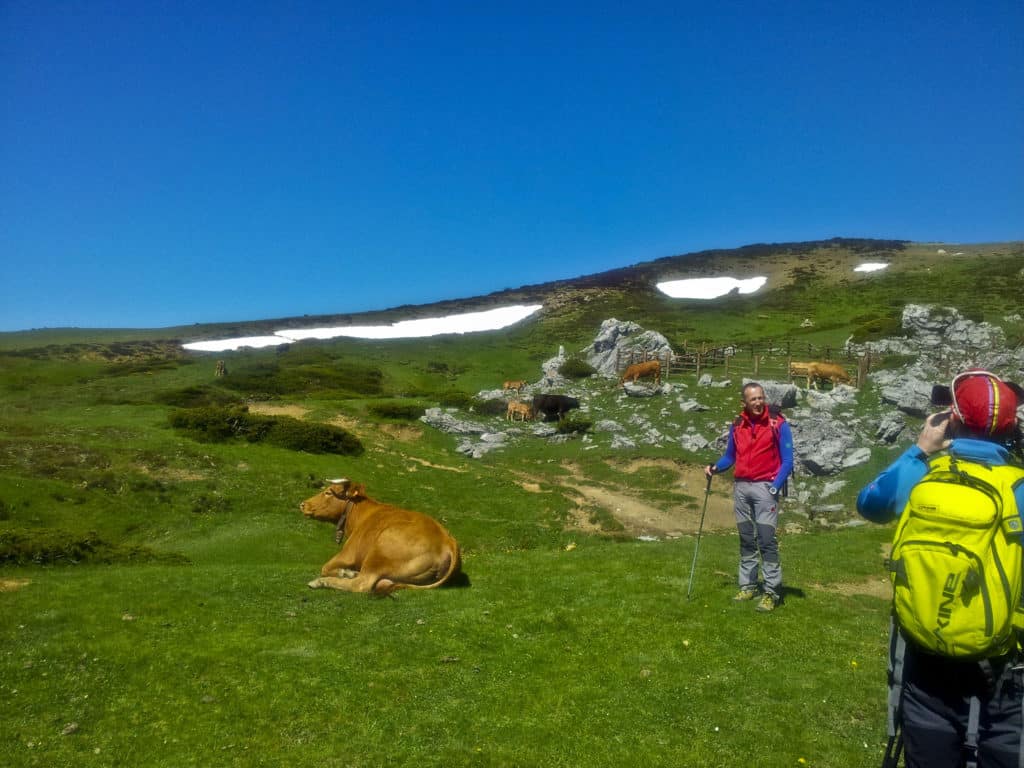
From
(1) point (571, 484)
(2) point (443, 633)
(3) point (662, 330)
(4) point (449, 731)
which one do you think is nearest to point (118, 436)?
(1) point (571, 484)

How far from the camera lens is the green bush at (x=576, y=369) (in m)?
53.6

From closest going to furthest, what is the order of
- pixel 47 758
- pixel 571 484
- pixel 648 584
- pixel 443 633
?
pixel 47 758 < pixel 443 633 < pixel 648 584 < pixel 571 484

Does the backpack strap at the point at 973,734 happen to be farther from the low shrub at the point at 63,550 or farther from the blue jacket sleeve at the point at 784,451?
the low shrub at the point at 63,550

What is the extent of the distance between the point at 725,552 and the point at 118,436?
22404 millimetres

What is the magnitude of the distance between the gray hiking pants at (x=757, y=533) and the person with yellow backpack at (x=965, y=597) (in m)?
5.41

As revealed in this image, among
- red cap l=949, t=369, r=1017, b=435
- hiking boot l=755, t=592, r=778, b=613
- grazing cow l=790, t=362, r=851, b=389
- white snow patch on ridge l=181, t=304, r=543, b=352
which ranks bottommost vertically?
hiking boot l=755, t=592, r=778, b=613

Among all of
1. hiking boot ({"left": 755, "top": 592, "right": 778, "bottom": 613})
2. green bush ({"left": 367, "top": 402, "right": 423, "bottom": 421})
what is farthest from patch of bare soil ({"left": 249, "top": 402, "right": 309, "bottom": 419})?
hiking boot ({"left": 755, "top": 592, "right": 778, "bottom": 613})

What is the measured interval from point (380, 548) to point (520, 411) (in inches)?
1196

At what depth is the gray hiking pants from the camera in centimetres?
927

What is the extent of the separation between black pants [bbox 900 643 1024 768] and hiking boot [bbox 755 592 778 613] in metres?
6.02

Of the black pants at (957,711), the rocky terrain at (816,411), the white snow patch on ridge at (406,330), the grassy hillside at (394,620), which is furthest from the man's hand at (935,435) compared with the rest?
the white snow patch on ridge at (406,330)

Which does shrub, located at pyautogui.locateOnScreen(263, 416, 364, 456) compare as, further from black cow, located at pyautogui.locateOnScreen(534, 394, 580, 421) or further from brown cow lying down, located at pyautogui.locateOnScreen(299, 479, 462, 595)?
brown cow lying down, located at pyautogui.locateOnScreen(299, 479, 462, 595)

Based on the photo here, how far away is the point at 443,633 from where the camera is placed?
28.5ft

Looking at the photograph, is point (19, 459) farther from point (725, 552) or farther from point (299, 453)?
point (725, 552)
